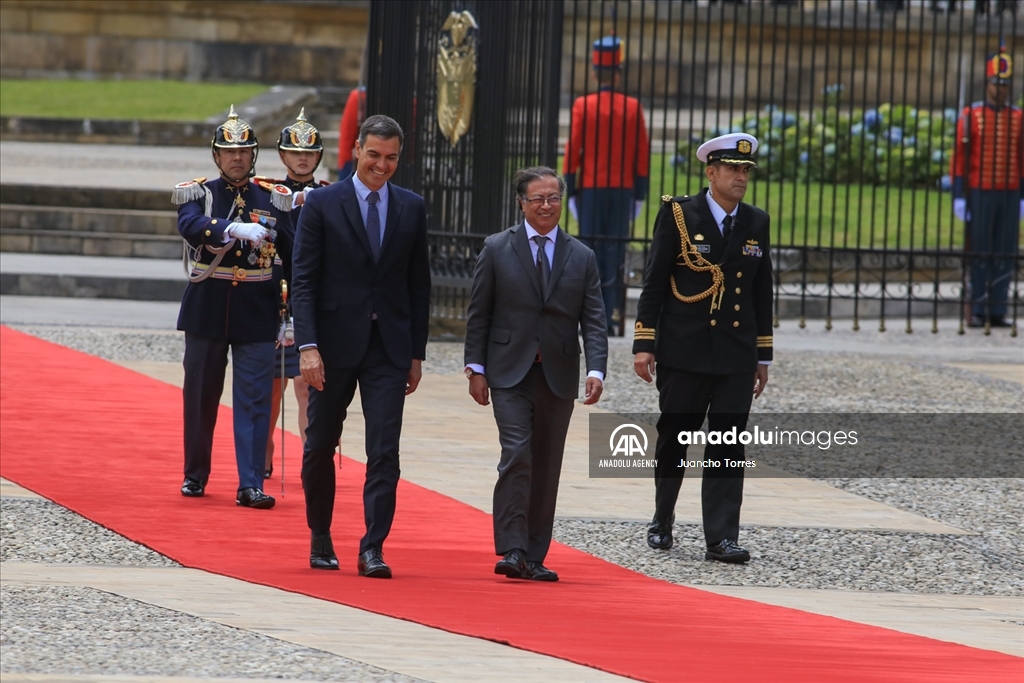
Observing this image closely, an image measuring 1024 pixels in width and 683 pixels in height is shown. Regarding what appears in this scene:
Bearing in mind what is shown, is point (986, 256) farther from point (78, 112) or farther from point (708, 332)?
point (78, 112)

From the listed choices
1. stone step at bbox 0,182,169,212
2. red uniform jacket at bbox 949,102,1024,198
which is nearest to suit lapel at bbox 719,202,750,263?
red uniform jacket at bbox 949,102,1024,198

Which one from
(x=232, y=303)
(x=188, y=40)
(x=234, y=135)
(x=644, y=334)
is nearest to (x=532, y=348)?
(x=644, y=334)

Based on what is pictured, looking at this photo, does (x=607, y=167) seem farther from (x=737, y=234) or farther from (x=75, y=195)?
(x=75, y=195)

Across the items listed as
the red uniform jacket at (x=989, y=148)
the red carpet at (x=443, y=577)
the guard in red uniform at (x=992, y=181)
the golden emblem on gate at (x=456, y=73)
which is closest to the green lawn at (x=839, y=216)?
the guard in red uniform at (x=992, y=181)

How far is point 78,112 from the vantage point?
82.3ft

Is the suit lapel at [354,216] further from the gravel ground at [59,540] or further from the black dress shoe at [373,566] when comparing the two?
the gravel ground at [59,540]

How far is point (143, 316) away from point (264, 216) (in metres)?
6.66

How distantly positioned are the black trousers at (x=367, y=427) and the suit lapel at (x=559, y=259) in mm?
656

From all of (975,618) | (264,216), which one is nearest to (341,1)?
(264,216)

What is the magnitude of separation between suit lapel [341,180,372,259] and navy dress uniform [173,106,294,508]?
125cm

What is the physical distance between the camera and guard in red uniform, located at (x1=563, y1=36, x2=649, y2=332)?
13.7 m

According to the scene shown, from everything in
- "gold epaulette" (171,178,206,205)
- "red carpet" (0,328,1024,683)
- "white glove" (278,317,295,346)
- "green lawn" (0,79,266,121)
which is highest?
"green lawn" (0,79,266,121)

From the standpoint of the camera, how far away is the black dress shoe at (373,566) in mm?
6422

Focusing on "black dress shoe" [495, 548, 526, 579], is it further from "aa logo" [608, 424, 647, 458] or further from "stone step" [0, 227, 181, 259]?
"stone step" [0, 227, 181, 259]
